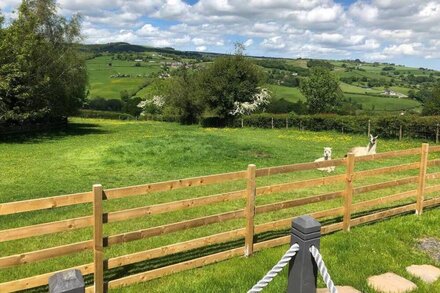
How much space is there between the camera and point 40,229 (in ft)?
17.0

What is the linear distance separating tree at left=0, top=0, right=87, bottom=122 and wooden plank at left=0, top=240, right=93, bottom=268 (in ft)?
94.6

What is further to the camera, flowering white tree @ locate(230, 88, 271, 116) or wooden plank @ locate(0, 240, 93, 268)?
flowering white tree @ locate(230, 88, 271, 116)

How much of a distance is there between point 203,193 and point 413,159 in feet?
44.0

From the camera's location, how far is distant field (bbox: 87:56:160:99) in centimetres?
11438

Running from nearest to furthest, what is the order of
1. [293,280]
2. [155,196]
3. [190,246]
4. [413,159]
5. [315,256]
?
1. [315,256]
2. [293,280]
3. [190,246]
4. [155,196]
5. [413,159]

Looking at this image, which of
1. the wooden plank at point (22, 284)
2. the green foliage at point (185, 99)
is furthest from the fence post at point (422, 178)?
the green foliage at point (185, 99)

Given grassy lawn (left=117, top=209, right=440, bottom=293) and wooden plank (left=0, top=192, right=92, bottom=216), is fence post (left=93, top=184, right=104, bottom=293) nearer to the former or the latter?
wooden plank (left=0, top=192, right=92, bottom=216)

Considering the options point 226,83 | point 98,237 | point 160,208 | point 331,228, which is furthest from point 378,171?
point 226,83

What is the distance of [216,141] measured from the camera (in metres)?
25.2

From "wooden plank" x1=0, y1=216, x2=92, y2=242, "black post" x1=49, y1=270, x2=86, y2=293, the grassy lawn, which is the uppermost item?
"black post" x1=49, y1=270, x2=86, y2=293

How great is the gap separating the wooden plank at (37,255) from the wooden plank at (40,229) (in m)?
0.23

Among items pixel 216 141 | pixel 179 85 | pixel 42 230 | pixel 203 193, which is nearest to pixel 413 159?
pixel 216 141

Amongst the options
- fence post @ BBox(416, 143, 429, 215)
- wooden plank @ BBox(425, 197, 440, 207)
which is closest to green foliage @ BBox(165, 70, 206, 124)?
wooden plank @ BBox(425, 197, 440, 207)

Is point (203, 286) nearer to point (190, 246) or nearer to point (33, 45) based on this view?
point (190, 246)
